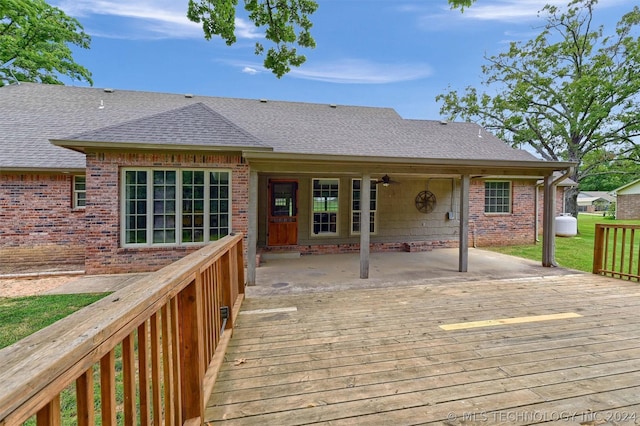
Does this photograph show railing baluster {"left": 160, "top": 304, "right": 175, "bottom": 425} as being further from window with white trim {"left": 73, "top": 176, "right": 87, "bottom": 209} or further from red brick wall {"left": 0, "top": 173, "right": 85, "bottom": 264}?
window with white trim {"left": 73, "top": 176, "right": 87, "bottom": 209}

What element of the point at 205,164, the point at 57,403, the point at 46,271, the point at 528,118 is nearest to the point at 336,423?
the point at 57,403

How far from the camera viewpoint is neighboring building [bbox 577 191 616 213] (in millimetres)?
45625

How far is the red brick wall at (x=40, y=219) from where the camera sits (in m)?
7.45

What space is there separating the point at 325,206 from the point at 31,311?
6.50m

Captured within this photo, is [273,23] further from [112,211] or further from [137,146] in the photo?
[112,211]

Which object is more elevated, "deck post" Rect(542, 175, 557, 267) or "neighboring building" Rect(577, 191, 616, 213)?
"neighboring building" Rect(577, 191, 616, 213)

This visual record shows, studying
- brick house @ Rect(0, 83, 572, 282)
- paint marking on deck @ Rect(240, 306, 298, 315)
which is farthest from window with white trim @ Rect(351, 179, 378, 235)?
paint marking on deck @ Rect(240, 306, 298, 315)

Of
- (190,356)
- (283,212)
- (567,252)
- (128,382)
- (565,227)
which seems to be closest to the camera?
(128,382)

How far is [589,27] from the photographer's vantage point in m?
16.2

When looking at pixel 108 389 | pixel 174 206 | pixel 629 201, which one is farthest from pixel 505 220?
pixel 629 201

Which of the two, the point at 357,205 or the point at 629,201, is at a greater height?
the point at 629,201

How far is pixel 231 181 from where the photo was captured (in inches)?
276

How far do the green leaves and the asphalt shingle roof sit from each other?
1895 millimetres

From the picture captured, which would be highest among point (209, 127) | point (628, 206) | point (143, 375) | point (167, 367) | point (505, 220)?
point (209, 127)
